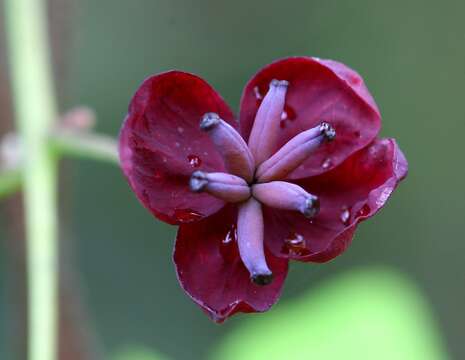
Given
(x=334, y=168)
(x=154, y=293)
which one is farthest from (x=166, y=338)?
(x=334, y=168)

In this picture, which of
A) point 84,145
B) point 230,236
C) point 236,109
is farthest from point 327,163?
point 236,109

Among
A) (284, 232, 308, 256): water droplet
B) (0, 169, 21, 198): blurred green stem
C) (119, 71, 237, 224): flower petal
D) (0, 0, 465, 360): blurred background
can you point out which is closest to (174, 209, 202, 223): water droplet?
(119, 71, 237, 224): flower petal

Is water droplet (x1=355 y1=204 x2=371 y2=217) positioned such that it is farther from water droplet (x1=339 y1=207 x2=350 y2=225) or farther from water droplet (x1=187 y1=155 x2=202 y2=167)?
water droplet (x1=187 y1=155 x2=202 y2=167)

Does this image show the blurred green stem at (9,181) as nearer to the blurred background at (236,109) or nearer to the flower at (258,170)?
the flower at (258,170)

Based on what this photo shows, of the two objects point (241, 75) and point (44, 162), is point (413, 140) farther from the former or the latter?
point (44, 162)

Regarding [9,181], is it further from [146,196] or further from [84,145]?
[146,196]

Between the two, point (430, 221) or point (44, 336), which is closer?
point (44, 336)
